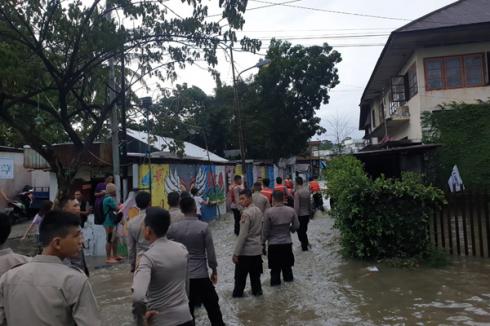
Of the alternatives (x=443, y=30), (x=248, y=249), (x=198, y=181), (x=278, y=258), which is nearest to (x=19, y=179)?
(x=198, y=181)

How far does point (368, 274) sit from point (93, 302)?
6.85 m

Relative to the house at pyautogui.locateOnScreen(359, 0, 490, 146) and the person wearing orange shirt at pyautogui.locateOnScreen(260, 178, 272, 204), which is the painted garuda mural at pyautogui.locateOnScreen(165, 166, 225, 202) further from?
the house at pyautogui.locateOnScreen(359, 0, 490, 146)

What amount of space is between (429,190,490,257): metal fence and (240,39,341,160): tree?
27411mm

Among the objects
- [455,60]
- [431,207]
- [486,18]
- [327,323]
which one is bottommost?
[327,323]

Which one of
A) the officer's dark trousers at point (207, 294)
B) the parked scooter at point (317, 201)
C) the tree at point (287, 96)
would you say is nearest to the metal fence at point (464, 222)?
the officer's dark trousers at point (207, 294)

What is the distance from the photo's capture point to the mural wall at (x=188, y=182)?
15.6 metres

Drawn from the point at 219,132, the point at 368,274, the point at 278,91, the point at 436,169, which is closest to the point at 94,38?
the point at 368,274

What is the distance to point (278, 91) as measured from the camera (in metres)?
36.1

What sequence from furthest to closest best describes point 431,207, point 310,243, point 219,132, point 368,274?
point 219,132 → point 310,243 → point 431,207 → point 368,274

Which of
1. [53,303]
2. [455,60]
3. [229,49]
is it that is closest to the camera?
[53,303]

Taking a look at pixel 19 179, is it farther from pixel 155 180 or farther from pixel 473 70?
pixel 473 70

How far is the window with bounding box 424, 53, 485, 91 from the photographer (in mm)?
18781

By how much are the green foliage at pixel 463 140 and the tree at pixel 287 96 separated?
59.3 ft

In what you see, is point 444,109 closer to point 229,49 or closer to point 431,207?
point 431,207
